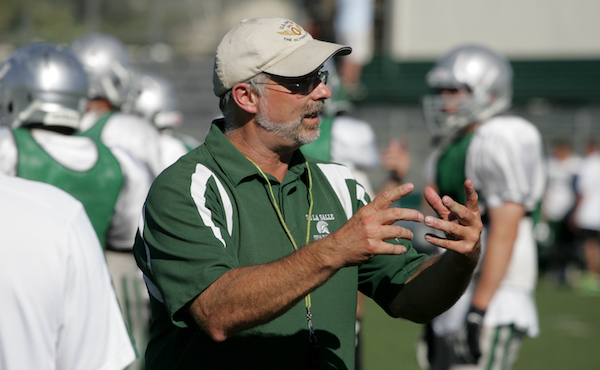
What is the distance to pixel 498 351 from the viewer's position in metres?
3.77

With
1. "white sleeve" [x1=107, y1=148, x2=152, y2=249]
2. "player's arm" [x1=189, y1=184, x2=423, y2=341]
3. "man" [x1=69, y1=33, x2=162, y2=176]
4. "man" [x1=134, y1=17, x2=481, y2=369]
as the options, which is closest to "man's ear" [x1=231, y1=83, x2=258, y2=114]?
"man" [x1=134, y1=17, x2=481, y2=369]

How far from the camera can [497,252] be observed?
3.68 meters

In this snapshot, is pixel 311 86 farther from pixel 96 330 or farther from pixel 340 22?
pixel 340 22

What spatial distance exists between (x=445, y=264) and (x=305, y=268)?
0.61m

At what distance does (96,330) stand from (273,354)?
64cm

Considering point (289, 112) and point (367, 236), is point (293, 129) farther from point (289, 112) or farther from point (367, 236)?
point (367, 236)

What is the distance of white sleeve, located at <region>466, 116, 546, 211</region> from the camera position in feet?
12.3

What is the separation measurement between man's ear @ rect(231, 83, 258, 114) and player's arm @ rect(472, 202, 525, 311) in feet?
5.77

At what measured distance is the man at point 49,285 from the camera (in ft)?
5.07

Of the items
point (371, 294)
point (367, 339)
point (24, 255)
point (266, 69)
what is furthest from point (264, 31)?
point (367, 339)

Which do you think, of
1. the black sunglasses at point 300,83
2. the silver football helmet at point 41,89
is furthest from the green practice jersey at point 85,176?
the black sunglasses at point 300,83

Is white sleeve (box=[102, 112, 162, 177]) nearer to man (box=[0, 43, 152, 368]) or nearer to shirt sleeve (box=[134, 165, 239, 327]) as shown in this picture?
man (box=[0, 43, 152, 368])

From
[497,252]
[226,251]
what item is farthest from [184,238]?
[497,252]

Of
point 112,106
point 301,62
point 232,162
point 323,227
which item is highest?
point 301,62
